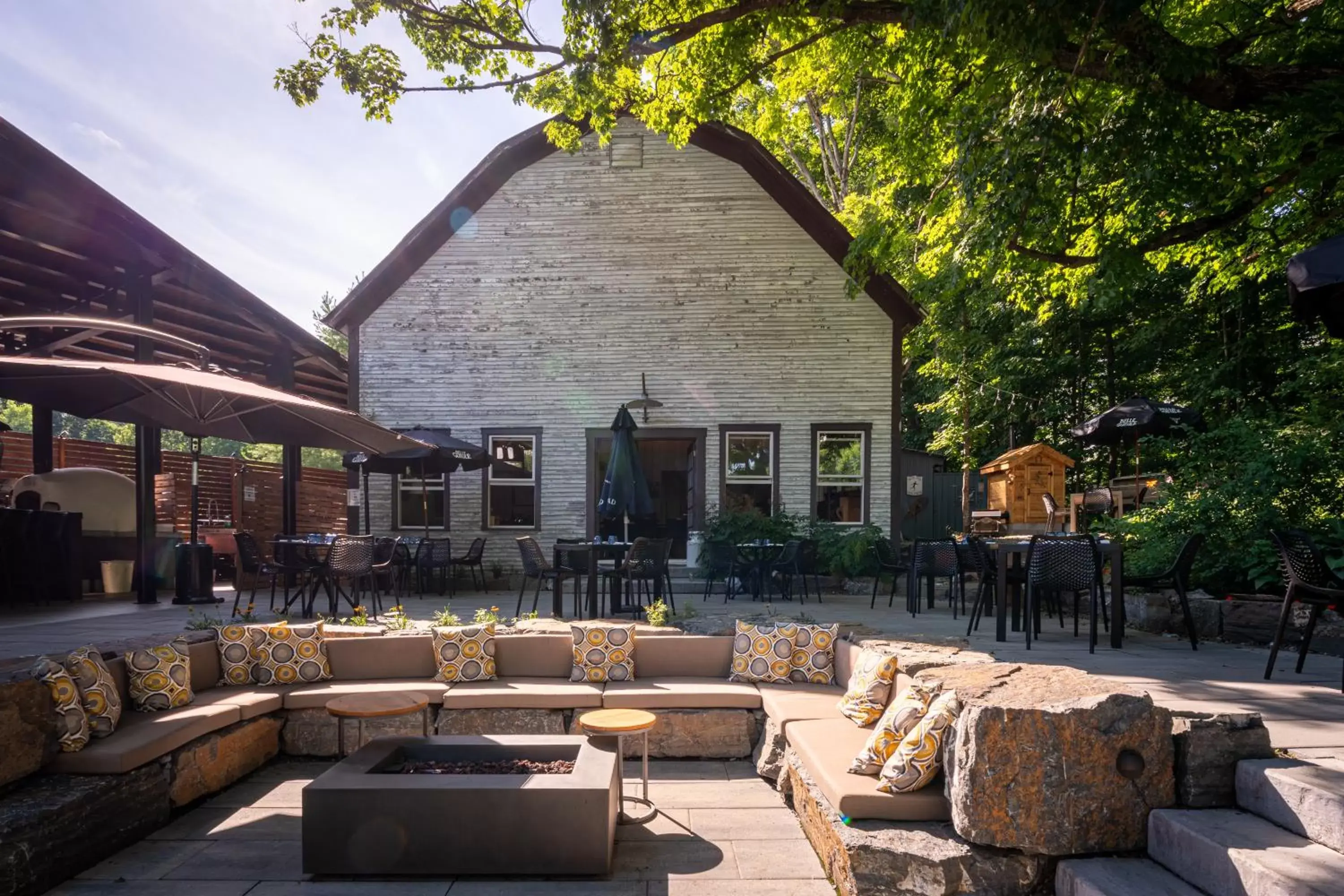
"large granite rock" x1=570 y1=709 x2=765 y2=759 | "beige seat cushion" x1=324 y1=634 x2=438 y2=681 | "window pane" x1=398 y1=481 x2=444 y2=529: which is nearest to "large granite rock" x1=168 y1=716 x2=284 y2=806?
"beige seat cushion" x1=324 y1=634 x2=438 y2=681

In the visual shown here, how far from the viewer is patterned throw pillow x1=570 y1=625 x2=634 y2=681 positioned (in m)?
5.59

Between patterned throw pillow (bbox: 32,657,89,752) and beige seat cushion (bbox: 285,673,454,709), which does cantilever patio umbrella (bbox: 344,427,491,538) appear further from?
patterned throw pillow (bbox: 32,657,89,752)

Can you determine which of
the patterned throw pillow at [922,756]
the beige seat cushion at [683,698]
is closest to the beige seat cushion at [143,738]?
the beige seat cushion at [683,698]

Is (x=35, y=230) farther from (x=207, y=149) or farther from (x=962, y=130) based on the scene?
(x=962, y=130)

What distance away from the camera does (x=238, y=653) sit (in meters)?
5.39

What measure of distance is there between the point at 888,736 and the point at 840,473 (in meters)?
9.29

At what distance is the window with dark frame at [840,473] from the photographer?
12.5 metres

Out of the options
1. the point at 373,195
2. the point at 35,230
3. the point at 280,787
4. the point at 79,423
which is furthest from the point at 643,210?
the point at 79,423

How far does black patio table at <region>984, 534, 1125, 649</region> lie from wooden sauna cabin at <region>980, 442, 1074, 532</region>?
704 centimetres

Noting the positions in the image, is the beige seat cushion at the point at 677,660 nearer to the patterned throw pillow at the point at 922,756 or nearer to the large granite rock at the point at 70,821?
the patterned throw pillow at the point at 922,756

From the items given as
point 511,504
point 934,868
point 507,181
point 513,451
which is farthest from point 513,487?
point 934,868

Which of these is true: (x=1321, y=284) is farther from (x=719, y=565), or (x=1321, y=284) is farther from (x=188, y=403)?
(x=719, y=565)

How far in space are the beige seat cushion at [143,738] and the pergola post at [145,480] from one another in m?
5.60

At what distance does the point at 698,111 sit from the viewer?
8.38 meters
